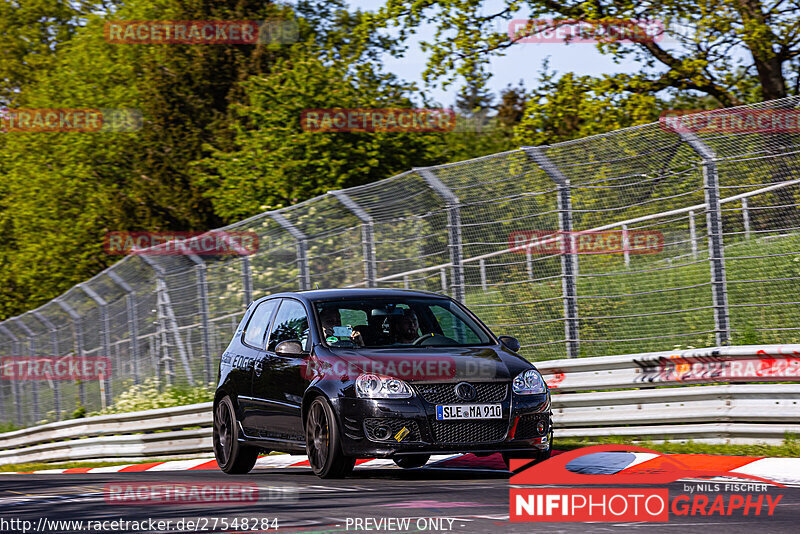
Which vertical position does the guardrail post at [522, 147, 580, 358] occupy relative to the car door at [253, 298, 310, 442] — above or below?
above

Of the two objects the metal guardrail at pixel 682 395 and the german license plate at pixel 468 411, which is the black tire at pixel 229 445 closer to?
the german license plate at pixel 468 411

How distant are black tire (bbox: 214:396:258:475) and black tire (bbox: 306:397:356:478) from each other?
161 cm

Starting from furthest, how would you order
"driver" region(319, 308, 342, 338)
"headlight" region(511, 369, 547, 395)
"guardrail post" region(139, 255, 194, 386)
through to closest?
1. "guardrail post" region(139, 255, 194, 386)
2. "driver" region(319, 308, 342, 338)
3. "headlight" region(511, 369, 547, 395)

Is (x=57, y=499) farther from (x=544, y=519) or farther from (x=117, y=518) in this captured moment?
(x=544, y=519)

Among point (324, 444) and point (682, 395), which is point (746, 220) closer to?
point (682, 395)

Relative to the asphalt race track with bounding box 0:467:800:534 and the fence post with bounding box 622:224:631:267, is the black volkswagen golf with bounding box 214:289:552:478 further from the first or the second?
the fence post with bounding box 622:224:631:267

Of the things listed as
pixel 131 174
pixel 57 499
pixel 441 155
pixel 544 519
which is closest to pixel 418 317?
pixel 57 499

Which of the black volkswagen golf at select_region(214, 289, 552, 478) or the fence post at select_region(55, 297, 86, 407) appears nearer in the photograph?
the black volkswagen golf at select_region(214, 289, 552, 478)

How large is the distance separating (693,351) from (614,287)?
1616 millimetres

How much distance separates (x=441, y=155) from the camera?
103 ft

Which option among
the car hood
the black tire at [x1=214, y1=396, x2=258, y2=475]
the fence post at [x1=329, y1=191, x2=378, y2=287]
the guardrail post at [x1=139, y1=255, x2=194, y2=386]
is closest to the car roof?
the car hood

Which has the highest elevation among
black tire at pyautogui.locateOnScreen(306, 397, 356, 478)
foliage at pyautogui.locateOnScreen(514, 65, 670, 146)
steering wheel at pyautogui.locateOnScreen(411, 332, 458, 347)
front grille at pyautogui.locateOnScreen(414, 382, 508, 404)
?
foliage at pyautogui.locateOnScreen(514, 65, 670, 146)

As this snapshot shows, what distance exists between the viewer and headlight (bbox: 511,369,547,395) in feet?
31.2

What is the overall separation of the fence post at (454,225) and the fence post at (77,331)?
37.0 feet
